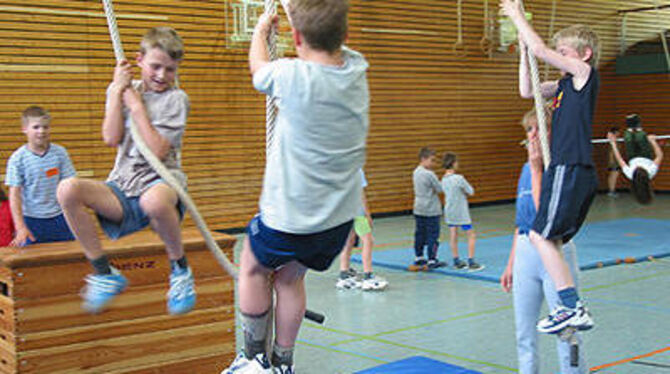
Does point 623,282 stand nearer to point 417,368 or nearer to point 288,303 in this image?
point 417,368

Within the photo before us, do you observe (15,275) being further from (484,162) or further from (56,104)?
(484,162)

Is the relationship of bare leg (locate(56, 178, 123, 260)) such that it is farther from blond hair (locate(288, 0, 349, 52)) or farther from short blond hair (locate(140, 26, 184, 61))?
blond hair (locate(288, 0, 349, 52))

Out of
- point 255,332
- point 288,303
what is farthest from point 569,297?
point 255,332

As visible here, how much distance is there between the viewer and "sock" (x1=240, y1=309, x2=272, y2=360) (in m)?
2.45

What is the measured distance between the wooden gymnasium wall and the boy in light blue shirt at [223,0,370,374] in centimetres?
798

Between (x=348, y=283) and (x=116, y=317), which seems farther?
(x=348, y=283)

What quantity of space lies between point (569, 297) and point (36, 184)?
355cm

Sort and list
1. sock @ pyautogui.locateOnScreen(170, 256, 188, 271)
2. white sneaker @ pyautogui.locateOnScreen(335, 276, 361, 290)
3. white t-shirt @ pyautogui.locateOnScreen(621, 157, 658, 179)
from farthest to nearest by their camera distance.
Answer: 1. white t-shirt @ pyautogui.locateOnScreen(621, 157, 658, 179)
2. white sneaker @ pyautogui.locateOnScreen(335, 276, 361, 290)
3. sock @ pyautogui.locateOnScreen(170, 256, 188, 271)

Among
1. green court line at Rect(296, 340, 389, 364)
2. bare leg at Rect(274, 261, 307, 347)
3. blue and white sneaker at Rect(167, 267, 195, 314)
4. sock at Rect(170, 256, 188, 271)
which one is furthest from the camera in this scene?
green court line at Rect(296, 340, 389, 364)

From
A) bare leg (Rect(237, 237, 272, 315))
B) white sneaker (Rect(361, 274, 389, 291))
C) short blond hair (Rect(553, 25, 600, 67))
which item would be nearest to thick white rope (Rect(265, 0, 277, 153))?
bare leg (Rect(237, 237, 272, 315))

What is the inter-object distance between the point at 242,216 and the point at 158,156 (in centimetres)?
885

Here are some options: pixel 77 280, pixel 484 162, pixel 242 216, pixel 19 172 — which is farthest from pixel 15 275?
pixel 484 162

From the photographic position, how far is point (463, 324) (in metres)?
6.17

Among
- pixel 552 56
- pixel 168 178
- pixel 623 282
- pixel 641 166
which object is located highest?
pixel 552 56
